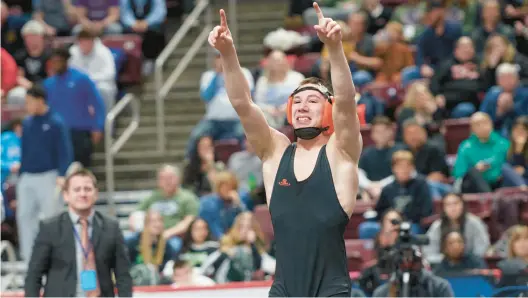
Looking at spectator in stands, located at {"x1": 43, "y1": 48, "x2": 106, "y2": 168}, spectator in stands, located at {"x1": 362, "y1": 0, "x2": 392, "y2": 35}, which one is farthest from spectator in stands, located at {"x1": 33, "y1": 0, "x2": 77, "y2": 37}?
spectator in stands, located at {"x1": 362, "y1": 0, "x2": 392, "y2": 35}

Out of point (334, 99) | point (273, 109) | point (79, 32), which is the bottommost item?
point (334, 99)

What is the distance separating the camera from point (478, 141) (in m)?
12.5

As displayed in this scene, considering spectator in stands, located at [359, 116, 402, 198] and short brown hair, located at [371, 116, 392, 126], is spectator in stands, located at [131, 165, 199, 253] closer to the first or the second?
spectator in stands, located at [359, 116, 402, 198]

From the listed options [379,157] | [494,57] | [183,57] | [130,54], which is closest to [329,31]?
[379,157]

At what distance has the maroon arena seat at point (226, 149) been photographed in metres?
Answer: 13.6

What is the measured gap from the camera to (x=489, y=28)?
46.9 feet

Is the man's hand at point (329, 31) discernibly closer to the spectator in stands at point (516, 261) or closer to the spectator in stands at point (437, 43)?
the spectator in stands at point (516, 261)

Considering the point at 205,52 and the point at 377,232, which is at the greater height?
the point at 205,52

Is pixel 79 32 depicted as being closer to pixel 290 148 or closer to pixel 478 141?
pixel 478 141

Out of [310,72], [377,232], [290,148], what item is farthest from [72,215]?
[310,72]

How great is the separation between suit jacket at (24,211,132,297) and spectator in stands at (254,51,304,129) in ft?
16.7

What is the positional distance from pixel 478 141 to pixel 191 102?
4.48m

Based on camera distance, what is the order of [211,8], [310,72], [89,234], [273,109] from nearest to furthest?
[89,234], [273,109], [310,72], [211,8]

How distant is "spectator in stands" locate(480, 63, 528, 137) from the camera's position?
1308cm
